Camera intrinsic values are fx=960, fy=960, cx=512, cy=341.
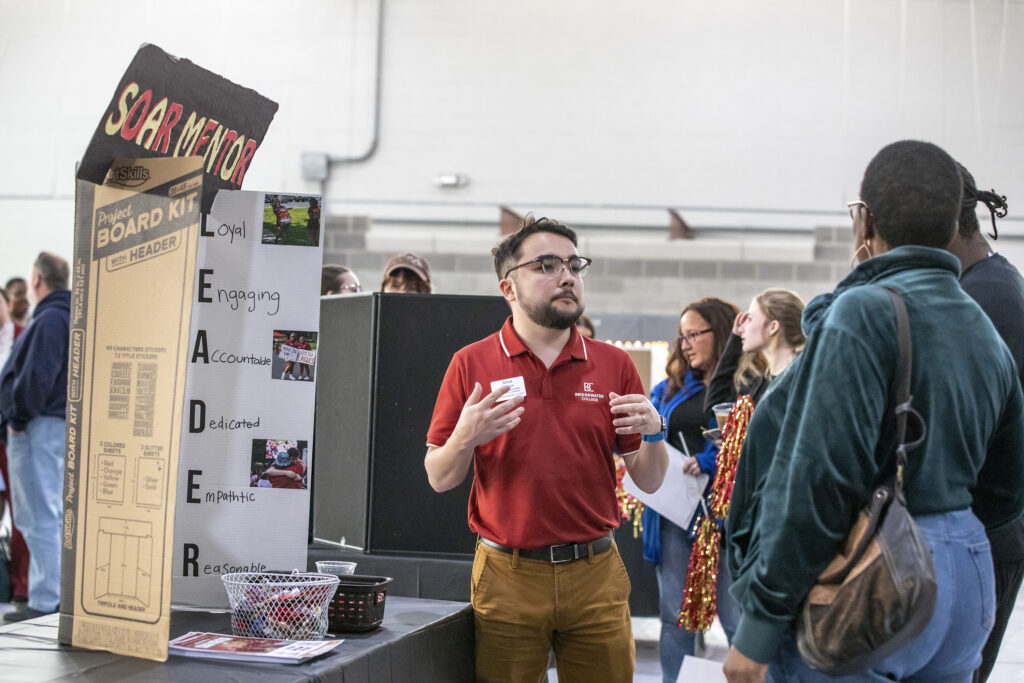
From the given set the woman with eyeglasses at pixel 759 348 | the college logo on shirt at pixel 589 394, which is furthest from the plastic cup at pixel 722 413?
the college logo on shirt at pixel 589 394

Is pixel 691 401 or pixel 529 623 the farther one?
pixel 691 401

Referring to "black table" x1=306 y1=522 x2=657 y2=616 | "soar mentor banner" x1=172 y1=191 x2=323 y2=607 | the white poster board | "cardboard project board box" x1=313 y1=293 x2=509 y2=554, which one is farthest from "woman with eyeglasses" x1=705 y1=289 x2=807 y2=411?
"soar mentor banner" x1=172 y1=191 x2=323 y2=607

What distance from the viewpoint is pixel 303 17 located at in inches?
326

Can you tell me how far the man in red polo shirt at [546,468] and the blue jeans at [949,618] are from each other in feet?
1.99

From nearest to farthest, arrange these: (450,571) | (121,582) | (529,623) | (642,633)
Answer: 1. (121,582)
2. (529,623)
3. (450,571)
4. (642,633)

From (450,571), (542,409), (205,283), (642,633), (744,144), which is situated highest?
(744,144)

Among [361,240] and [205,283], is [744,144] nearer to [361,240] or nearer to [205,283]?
[361,240]

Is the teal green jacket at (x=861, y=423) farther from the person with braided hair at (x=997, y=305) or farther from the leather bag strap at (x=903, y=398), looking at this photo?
the person with braided hair at (x=997, y=305)

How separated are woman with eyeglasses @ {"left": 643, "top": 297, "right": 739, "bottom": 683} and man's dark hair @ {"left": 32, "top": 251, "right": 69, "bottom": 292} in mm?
2962

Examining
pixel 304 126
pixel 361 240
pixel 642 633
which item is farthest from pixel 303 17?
pixel 642 633

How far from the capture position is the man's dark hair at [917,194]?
142cm

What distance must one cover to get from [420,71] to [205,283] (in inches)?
255

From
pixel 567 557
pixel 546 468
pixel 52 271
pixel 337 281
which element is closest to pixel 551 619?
pixel 567 557

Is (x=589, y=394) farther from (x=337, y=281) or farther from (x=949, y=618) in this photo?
(x=337, y=281)
